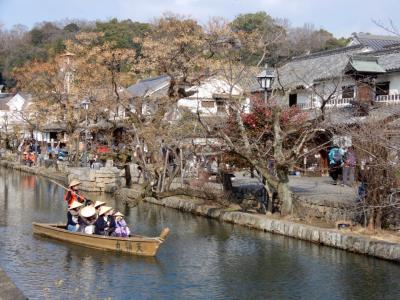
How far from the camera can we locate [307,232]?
1567 centimetres

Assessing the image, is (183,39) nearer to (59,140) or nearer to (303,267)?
(303,267)

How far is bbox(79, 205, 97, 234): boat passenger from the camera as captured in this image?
15.1 m

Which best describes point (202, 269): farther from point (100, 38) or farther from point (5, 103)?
point (5, 103)

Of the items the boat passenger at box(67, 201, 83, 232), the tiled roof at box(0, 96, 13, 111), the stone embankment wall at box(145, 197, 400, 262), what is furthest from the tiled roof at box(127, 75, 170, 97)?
the tiled roof at box(0, 96, 13, 111)

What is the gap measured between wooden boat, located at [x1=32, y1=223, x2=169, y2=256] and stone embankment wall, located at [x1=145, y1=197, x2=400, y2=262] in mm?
4056

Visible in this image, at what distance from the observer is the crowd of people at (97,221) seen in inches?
580

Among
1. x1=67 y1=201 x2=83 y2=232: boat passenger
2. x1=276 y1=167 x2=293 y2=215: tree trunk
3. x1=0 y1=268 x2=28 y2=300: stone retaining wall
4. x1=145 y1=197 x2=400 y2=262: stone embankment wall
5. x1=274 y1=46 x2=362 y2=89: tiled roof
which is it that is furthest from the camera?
x1=274 y1=46 x2=362 y2=89: tiled roof

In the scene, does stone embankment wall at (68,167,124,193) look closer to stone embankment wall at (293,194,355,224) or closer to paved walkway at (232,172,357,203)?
paved walkway at (232,172,357,203)

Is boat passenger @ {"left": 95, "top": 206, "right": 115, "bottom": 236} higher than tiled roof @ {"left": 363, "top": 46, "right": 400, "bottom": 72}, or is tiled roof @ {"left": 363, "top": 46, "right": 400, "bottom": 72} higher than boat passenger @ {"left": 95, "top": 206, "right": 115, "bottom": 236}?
tiled roof @ {"left": 363, "top": 46, "right": 400, "bottom": 72}

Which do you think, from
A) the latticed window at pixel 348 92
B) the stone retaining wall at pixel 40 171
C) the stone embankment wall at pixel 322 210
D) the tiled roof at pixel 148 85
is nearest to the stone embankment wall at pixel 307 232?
the stone embankment wall at pixel 322 210

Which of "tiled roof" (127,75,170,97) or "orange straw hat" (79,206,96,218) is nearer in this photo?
"orange straw hat" (79,206,96,218)

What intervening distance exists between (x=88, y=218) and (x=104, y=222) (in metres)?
0.59

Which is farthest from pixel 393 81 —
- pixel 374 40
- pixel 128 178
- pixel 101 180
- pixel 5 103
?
pixel 5 103

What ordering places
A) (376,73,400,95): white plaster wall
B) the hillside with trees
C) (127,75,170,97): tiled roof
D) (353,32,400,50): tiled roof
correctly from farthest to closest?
the hillside with trees → (127,75,170,97): tiled roof → (353,32,400,50): tiled roof → (376,73,400,95): white plaster wall
